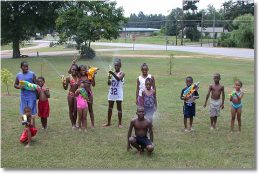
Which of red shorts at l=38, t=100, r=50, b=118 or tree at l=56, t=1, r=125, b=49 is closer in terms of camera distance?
red shorts at l=38, t=100, r=50, b=118

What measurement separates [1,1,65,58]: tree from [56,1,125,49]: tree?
174 cm

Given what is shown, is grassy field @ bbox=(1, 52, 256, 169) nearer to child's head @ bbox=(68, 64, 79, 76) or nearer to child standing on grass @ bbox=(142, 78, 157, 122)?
child standing on grass @ bbox=(142, 78, 157, 122)

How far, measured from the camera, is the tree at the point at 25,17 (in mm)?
29188

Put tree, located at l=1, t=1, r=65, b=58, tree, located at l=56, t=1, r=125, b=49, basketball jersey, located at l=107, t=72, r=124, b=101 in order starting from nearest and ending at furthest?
basketball jersey, located at l=107, t=72, r=124, b=101
tree, located at l=56, t=1, r=125, b=49
tree, located at l=1, t=1, r=65, b=58

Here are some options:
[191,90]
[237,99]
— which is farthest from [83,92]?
[237,99]

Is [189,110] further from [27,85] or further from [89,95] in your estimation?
[27,85]

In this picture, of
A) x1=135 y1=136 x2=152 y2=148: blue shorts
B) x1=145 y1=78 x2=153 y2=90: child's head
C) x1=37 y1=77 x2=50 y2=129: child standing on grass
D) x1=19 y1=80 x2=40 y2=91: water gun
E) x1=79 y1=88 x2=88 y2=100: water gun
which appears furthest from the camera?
x1=37 y1=77 x2=50 y2=129: child standing on grass

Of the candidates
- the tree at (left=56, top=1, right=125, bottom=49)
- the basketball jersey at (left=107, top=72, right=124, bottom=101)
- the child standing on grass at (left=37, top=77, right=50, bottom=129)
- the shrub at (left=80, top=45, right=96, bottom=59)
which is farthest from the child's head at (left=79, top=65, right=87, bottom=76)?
the shrub at (left=80, top=45, right=96, bottom=59)

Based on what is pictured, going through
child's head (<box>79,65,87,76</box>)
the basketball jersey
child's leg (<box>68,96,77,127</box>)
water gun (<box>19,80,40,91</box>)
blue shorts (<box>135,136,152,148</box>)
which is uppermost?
child's head (<box>79,65,87,76</box>)

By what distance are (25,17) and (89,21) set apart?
548 centimetres

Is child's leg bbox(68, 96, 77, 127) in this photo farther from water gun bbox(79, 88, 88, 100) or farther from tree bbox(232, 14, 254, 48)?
tree bbox(232, 14, 254, 48)

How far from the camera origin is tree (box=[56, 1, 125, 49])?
27625 mm

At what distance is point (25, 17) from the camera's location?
97.3 ft

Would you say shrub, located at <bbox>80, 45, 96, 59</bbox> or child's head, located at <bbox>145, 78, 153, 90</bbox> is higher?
child's head, located at <bbox>145, 78, 153, 90</bbox>
